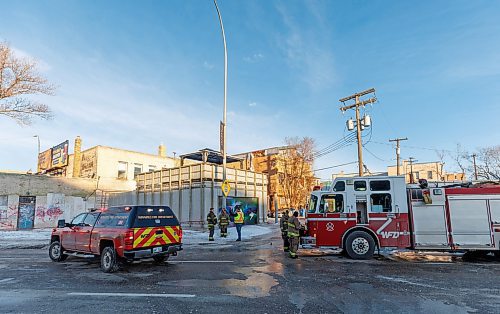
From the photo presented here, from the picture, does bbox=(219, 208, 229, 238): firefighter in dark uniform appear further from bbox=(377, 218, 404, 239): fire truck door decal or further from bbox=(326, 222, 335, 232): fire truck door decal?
bbox=(377, 218, 404, 239): fire truck door decal

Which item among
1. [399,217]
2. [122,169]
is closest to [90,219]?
[399,217]

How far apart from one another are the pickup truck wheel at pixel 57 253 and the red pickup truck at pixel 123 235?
0.34 metres

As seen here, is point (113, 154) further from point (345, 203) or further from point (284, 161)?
point (345, 203)

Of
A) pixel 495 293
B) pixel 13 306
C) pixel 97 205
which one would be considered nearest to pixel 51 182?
pixel 97 205

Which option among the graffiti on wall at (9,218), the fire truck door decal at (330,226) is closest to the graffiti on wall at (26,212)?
the graffiti on wall at (9,218)

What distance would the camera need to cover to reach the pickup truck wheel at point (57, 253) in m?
11.0

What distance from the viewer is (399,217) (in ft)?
35.3

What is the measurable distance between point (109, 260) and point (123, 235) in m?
0.88

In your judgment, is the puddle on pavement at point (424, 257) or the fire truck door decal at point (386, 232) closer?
the puddle on pavement at point (424, 257)

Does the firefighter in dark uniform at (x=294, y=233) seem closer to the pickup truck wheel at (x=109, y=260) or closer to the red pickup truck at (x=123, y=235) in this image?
the red pickup truck at (x=123, y=235)

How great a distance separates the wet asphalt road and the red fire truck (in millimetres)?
685

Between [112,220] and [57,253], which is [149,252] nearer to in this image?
[112,220]

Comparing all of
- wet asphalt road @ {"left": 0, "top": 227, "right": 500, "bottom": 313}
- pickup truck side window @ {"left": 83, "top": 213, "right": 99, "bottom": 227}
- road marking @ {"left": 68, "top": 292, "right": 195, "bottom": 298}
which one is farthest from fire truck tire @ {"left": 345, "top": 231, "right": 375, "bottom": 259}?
pickup truck side window @ {"left": 83, "top": 213, "right": 99, "bottom": 227}

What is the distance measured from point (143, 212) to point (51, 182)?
22.2 m
